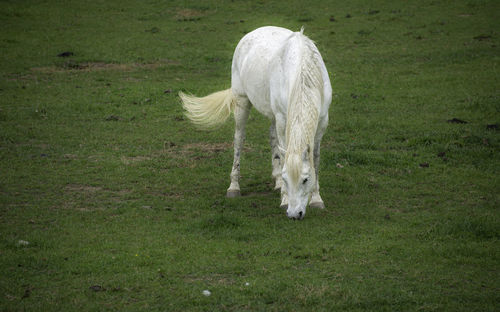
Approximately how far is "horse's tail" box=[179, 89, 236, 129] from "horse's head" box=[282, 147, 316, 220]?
266 centimetres

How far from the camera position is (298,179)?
5930 millimetres

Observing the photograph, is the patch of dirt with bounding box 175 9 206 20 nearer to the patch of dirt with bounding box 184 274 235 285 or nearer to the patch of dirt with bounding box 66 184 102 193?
the patch of dirt with bounding box 66 184 102 193

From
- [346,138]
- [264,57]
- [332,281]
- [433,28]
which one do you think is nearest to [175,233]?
[332,281]

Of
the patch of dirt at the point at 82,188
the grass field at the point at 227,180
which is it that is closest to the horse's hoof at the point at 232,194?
the grass field at the point at 227,180

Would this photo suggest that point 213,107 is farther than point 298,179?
Yes

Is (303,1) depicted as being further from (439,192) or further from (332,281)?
(332,281)

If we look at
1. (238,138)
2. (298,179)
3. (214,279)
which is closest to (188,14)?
(238,138)

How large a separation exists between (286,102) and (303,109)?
61cm

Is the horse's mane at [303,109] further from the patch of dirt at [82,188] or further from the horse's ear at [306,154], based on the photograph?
the patch of dirt at [82,188]

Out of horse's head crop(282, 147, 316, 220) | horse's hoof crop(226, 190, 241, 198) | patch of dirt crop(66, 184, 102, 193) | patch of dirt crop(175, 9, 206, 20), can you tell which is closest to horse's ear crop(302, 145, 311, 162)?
horse's head crop(282, 147, 316, 220)

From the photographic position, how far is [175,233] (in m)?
6.49

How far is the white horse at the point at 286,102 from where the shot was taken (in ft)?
19.8

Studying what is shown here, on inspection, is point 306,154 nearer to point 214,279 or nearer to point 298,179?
point 298,179

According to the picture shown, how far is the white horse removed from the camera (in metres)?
6.03
